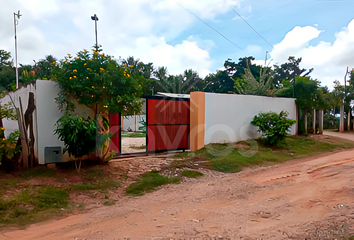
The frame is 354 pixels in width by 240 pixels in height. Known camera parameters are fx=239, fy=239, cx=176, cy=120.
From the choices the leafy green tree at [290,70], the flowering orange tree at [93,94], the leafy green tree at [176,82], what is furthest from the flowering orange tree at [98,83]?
the leafy green tree at [290,70]

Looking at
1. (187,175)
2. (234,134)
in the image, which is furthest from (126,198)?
(234,134)

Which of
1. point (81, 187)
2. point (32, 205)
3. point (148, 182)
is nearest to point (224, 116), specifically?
point (148, 182)

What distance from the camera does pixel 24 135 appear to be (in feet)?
18.6

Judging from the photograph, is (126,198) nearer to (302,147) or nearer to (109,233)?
(109,233)

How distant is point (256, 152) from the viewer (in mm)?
9195

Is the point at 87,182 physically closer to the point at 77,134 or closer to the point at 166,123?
the point at 77,134

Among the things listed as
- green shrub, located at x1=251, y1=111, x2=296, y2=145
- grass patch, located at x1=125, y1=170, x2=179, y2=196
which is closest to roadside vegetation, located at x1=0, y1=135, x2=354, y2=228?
grass patch, located at x1=125, y1=170, x2=179, y2=196

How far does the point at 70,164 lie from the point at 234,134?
21.8ft

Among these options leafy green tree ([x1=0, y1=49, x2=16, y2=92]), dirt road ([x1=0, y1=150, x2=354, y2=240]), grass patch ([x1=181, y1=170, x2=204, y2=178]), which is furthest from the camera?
leafy green tree ([x1=0, y1=49, x2=16, y2=92])

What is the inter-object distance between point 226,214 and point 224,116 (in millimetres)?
6361

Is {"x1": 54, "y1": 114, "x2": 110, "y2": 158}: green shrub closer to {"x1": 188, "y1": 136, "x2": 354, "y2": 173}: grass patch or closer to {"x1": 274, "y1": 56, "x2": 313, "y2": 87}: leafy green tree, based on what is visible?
{"x1": 188, "y1": 136, "x2": 354, "y2": 173}: grass patch

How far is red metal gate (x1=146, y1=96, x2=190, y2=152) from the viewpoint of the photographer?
835 cm

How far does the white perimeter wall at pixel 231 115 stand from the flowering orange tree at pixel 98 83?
12.5 ft

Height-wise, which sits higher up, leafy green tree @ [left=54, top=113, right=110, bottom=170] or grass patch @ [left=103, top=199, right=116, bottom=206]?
leafy green tree @ [left=54, top=113, right=110, bottom=170]
